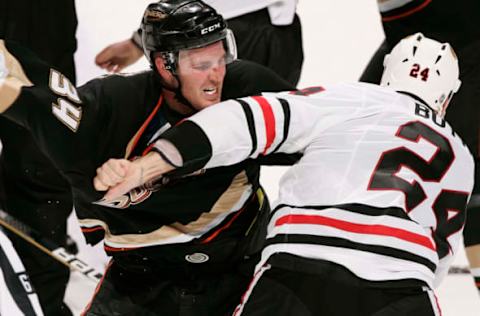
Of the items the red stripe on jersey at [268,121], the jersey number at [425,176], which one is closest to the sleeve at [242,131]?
the red stripe on jersey at [268,121]

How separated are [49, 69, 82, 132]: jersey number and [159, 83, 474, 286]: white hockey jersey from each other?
0.28m

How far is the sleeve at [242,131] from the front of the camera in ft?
5.85

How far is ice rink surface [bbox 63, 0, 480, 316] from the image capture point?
12.6 ft

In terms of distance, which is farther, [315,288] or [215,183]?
[215,183]

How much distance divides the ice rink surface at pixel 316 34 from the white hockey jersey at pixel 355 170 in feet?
5.26

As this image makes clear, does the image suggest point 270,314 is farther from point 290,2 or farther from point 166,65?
point 290,2

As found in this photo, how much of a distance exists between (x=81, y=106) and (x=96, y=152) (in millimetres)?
108

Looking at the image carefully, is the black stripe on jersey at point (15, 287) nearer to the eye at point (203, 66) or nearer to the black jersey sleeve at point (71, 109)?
the black jersey sleeve at point (71, 109)

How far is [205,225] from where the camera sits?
2.25m

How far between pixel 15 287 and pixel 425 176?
3.69ft

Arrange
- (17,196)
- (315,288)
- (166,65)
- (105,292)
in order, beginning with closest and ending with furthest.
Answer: (315,288) → (166,65) → (105,292) → (17,196)

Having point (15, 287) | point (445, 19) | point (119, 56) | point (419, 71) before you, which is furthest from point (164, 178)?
point (119, 56)

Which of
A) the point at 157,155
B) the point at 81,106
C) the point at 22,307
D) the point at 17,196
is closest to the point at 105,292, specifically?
the point at 22,307

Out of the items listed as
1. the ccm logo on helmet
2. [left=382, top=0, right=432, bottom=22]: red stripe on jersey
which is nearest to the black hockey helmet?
the ccm logo on helmet
